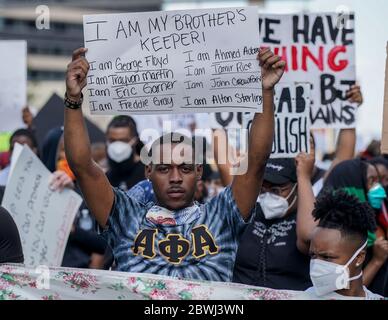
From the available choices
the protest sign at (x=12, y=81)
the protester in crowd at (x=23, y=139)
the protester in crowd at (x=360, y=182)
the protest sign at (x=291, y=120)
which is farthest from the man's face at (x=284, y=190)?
the protest sign at (x=12, y=81)

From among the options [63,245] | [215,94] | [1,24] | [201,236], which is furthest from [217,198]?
[1,24]

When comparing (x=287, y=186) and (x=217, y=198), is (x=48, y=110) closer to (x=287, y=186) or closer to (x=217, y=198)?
(x=287, y=186)

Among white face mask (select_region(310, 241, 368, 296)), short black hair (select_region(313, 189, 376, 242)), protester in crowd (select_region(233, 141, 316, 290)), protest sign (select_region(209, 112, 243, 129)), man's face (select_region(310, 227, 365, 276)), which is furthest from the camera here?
protest sign (select_region(209, 112, 243, 129))

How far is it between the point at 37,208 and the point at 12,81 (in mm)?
1583

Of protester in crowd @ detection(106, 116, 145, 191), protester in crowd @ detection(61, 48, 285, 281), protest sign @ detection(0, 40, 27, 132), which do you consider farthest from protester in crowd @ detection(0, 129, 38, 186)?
protester in crowd @ detection(61, 48, 285, 281)

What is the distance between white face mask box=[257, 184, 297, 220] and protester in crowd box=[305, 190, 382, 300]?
2.39ft

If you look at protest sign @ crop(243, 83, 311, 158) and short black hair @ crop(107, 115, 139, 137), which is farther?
short black hair @ crop(107, 115, 139, 137)

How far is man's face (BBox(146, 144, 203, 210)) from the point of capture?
4225 millimetres

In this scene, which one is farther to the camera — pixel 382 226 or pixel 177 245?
pixel 382 226

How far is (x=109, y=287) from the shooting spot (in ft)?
12.4

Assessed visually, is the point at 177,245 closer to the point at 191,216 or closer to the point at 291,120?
the point at 191,216

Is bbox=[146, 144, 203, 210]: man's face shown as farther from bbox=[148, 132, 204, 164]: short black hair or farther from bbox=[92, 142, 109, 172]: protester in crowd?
bbox=[92, 142, 109, 172]: protester in crowd

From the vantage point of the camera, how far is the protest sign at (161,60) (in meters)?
4.33

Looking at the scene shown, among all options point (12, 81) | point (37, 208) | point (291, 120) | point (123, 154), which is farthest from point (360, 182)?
point (12, 81)
